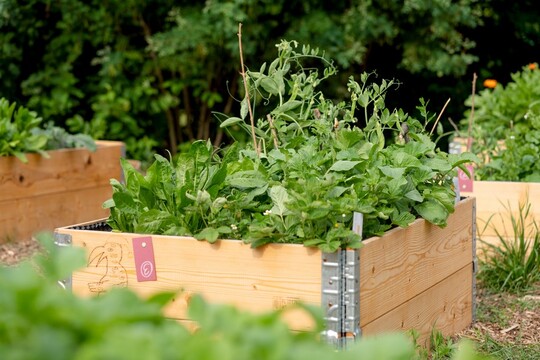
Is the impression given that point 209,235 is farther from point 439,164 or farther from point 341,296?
point 439,164

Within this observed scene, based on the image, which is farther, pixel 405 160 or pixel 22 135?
pixel 22 135

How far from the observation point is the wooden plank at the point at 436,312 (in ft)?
10.4

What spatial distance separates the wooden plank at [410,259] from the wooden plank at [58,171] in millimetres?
3177

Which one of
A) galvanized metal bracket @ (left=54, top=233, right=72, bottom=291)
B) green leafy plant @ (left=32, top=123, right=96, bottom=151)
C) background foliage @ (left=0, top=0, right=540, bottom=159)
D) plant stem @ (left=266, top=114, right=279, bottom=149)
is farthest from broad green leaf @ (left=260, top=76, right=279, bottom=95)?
background foliage @ (left=0, top=0, right=540, bottom=159)

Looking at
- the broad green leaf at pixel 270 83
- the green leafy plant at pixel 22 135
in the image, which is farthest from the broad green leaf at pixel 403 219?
the green leafy plant at pixel 22 135

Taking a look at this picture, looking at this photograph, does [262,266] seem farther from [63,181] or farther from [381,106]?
[63,181]

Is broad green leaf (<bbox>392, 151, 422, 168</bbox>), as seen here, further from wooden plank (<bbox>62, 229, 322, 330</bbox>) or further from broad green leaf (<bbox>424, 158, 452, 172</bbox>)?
wooden plank (<bbox>62, 229, 322, 330</bbox>)

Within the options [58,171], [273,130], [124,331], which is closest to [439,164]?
[273,130]

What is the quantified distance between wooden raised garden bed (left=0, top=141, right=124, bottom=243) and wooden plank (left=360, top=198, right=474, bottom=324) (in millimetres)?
3188

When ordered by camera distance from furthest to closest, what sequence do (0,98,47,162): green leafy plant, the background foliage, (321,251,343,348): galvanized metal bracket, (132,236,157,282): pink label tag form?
1. the background foliage
2. (0,98,47,162): green leafy plant
3. (132,236,157,282): pink label tag
4. (321,251,343,348): galvanized metal bracket

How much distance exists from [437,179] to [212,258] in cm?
107

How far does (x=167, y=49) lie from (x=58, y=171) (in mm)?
2303

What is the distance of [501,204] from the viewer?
16.1ft

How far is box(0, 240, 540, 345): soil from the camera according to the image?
12.7 ft
